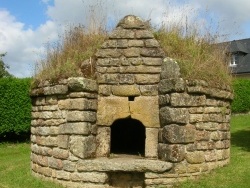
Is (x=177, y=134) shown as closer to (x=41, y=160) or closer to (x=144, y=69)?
(x=144, y=69)

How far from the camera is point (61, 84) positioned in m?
7.12

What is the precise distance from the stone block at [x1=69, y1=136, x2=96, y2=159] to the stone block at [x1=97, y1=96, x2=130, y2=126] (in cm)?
47

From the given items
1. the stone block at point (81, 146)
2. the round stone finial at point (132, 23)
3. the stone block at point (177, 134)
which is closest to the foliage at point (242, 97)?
the round stone finial at point (132, 23)

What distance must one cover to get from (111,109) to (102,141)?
2.13 ft

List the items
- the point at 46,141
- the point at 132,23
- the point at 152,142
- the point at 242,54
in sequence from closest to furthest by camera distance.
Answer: the point at 152,142, the point at 132,23, the point at 46,141, the point at 242,54

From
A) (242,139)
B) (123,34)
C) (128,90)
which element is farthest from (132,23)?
(242,139)

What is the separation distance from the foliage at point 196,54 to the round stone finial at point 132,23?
1.88ft

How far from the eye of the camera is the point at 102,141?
7.23m

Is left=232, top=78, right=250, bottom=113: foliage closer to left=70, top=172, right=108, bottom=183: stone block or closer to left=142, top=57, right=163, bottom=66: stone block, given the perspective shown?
left=142, top=57, right=163, bottom=66: stone block

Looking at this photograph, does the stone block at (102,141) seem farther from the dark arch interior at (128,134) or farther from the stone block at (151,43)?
the dark arch interior at (128,134)

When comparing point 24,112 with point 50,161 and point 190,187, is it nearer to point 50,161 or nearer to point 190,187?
point 50,161

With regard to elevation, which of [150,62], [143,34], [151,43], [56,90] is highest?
[143,34]

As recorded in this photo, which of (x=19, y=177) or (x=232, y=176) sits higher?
(x=232, y=176)

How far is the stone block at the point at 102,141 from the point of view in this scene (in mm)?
7211
